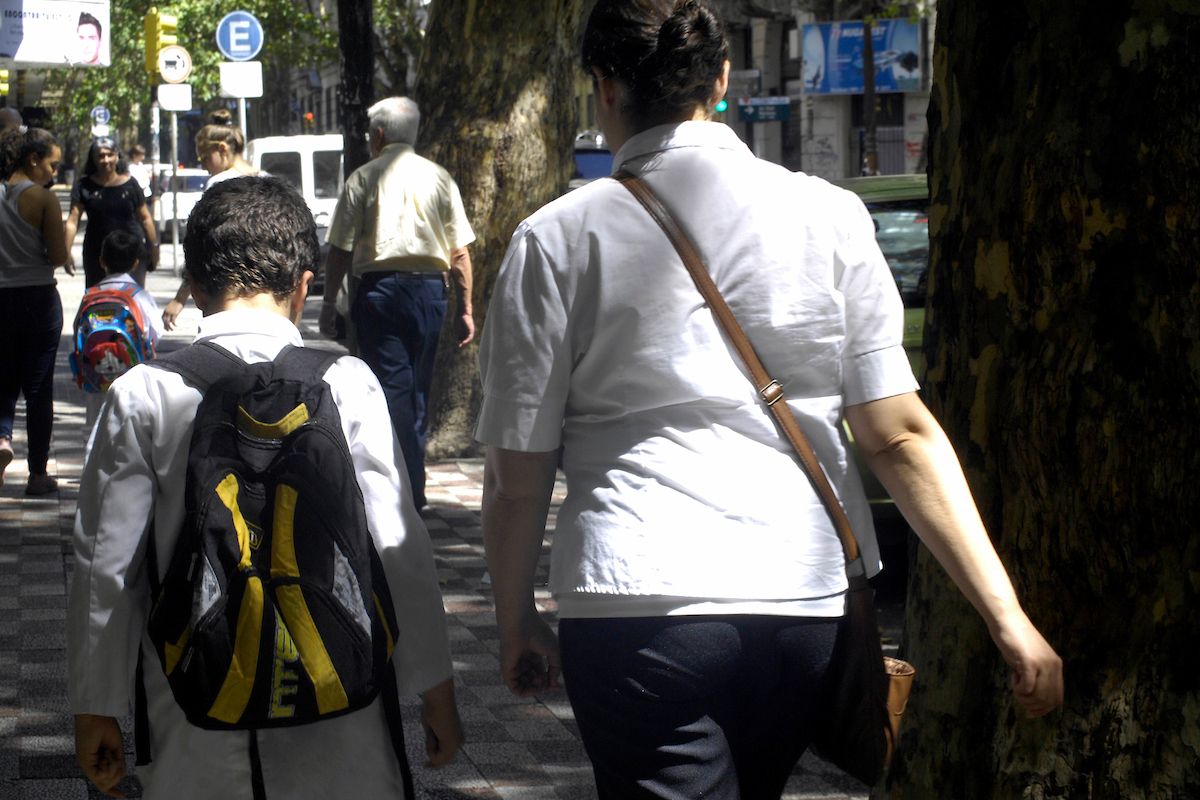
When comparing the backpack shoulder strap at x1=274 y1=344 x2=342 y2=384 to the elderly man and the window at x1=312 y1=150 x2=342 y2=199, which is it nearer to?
the elderly man

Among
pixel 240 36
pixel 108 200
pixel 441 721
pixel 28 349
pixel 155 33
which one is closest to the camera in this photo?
pixel 441 721

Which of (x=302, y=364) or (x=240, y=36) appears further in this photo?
(x=240, y=36)

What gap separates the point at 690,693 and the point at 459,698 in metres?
3.28

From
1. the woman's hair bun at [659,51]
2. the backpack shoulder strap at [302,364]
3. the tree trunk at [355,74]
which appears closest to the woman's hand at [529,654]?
the backpack shoulder strap at [302,364]

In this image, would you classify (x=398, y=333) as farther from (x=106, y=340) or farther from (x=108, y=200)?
(x=108, y=200)

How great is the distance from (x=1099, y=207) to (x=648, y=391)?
919mm

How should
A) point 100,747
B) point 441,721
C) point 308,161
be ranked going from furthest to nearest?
point 308,161 → point 441,721 → point 100,747

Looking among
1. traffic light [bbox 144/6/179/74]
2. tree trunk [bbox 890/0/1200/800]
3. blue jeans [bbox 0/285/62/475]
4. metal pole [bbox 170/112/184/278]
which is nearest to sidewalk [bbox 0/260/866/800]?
blue jeans [bbox 0/285/62/475]

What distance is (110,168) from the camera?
12695mm

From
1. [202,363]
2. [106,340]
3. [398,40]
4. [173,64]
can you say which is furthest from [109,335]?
[398,40]

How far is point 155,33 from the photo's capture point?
25.6 m

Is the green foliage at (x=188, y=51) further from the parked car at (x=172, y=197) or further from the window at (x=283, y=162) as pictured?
the window at (x=283, y=162)

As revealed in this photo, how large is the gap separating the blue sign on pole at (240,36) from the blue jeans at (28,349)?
602 inches

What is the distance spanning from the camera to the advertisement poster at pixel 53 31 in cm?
2188
